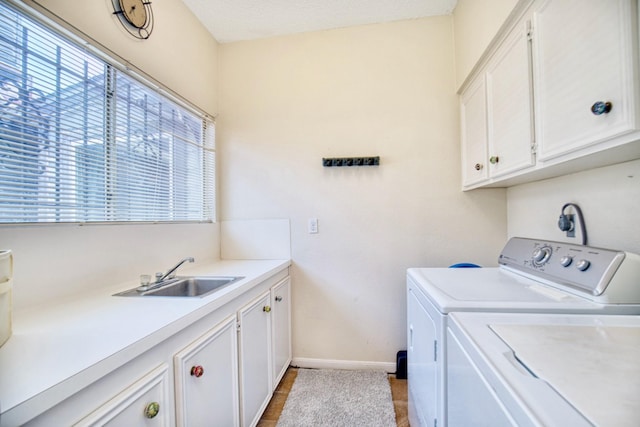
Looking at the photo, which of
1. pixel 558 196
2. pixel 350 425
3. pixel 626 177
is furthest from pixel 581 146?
pixel 350 425

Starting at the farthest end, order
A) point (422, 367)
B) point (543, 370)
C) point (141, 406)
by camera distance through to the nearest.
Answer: point (422, 367), point (141, 406), point (543, 370)

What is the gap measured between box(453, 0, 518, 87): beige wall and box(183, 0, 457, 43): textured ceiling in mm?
226

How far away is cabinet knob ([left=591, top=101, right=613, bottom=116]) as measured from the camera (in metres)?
0.77

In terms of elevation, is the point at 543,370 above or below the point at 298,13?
below

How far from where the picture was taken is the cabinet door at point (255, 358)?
137cm

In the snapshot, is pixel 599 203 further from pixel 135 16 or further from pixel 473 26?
pixel 135 16

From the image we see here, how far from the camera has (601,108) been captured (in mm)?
784

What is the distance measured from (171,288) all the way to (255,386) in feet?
2.46

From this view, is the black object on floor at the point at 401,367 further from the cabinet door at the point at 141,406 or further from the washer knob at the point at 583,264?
the cabinet door at the point at 141,406

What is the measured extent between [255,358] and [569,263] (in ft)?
5.25

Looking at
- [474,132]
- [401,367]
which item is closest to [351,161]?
[474,132]

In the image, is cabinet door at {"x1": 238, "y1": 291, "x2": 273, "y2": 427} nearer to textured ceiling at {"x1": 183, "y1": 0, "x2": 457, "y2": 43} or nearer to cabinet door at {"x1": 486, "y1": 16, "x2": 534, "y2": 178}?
cabinet door at {"x1": 486, "y1": 16, "x2": 534, "y2": 178}

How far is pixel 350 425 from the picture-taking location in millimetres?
1539

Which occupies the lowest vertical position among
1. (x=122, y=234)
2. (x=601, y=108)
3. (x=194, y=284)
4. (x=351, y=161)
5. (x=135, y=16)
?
(x=194, y=284)
